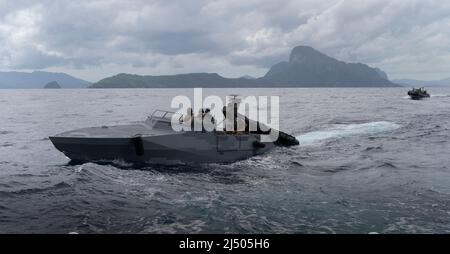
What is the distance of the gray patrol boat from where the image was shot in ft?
68.4

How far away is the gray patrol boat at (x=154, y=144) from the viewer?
20.9m

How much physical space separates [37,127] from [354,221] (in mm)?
36046

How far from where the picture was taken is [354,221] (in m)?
13.4

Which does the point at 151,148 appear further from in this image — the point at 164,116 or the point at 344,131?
the point at 344,131

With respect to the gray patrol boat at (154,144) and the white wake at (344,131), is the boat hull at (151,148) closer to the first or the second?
the gray patrol boat at (154,144)

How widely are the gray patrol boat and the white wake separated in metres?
10.1

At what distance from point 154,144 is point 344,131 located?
22.2m

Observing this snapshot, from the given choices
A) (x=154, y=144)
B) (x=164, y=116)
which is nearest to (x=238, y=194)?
(x=154, y=144)

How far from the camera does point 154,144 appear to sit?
69.4ft

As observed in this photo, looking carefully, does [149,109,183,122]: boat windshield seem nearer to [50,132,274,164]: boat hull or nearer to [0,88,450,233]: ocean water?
[50,132,274,164]: boat hull

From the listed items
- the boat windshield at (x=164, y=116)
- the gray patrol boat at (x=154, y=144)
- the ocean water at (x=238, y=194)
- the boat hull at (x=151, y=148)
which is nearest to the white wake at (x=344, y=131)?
the ocean water at (x=238, y=194)

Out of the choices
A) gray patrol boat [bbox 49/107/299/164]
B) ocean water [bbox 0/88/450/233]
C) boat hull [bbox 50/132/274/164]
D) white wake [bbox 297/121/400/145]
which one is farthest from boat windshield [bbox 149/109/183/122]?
white wake [bbox 297/121/400/145]

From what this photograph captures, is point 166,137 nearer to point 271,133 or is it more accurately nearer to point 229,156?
point 229,156

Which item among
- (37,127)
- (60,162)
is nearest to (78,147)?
(60,162)
